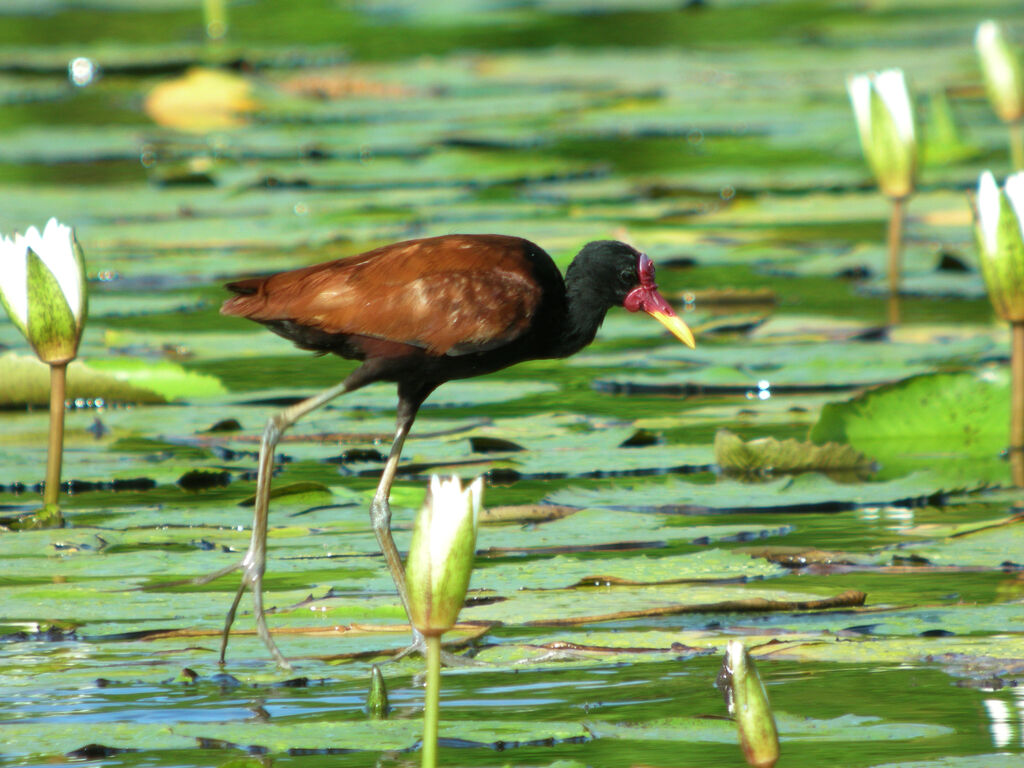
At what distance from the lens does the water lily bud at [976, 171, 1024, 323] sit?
4.11m

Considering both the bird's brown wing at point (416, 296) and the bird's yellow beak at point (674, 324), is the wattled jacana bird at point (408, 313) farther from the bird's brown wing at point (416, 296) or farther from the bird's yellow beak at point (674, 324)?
the bird's yellow beak at point (674, 324)

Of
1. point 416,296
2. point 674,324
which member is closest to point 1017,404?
point 674,324

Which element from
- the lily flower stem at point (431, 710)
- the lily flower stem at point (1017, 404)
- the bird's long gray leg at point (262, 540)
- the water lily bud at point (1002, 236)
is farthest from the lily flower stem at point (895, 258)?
the lily flower stem at point (431, 710)

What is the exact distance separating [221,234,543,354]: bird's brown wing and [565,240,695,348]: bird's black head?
0.21m

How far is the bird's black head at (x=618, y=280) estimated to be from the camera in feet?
12.3

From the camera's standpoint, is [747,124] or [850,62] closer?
[747,124]

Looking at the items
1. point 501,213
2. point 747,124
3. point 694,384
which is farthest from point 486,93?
point 694,384

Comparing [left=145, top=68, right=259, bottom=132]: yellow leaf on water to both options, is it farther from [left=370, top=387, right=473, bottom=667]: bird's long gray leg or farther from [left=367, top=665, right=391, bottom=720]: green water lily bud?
[left=367, top=665, right=391, bottom=720]: green water lily bud

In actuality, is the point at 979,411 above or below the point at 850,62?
below

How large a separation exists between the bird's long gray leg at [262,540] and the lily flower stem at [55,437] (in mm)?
660

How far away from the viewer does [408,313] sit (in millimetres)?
3434

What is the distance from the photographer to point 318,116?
36.9 feet

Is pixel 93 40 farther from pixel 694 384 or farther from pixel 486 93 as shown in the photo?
pixel 694 384

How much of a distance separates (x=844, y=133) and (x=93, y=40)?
26.9 feet
